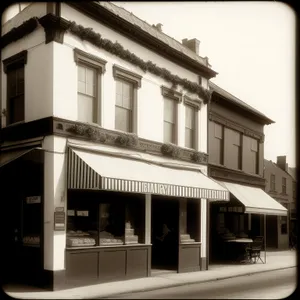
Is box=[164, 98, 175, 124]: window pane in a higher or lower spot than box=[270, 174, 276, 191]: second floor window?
higher

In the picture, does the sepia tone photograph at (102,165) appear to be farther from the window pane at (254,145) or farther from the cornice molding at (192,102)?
the window pane at (254,145)

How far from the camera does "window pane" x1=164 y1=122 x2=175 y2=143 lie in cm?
1738

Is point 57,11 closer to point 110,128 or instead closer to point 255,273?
point 110,128

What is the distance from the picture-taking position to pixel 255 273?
57.9 ft

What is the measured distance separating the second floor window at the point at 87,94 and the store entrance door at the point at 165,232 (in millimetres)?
4725

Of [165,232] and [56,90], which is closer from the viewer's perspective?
[56,90]

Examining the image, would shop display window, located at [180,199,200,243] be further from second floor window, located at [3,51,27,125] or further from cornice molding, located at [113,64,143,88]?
second floor window, located at [3,51,27,125]

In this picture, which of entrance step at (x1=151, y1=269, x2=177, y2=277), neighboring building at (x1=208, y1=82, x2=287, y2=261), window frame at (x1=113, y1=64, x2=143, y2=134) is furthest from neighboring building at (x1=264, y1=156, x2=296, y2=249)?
window frame at (x1=113, y1=64, x2=143, y2=134)

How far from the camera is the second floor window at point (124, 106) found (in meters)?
15.2

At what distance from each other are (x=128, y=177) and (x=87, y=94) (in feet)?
9.41

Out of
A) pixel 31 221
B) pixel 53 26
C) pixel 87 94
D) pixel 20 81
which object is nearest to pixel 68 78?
pixel 87 94

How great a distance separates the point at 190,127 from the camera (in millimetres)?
18828

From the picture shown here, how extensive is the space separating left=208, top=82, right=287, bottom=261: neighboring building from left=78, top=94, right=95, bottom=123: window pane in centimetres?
750

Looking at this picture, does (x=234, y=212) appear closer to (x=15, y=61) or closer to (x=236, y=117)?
(x=236, y=117)
